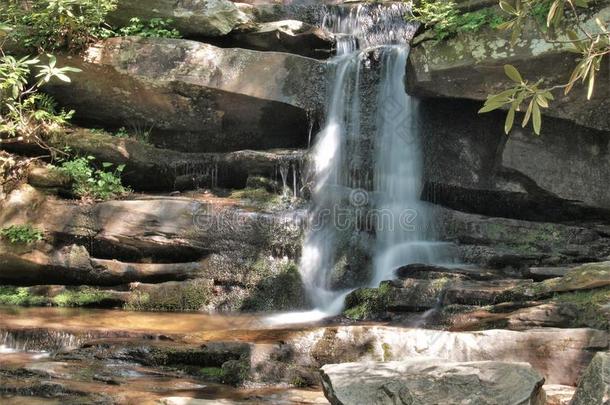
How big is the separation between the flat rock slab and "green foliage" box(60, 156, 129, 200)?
6052 millimetres

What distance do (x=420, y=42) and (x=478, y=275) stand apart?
3564 mm

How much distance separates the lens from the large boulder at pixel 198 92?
947 centimetres

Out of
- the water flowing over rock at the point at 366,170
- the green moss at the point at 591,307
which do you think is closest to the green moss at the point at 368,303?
the water flowing over rock at the point at 366,170

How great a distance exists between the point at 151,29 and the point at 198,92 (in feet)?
5.21

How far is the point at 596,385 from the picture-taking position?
3.13 m

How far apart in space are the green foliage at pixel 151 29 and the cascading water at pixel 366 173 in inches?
113

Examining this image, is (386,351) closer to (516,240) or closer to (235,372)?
(235,372)

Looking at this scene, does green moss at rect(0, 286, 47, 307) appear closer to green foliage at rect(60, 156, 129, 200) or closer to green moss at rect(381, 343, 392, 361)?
green foliage at rect(60, 156, 129, 200)

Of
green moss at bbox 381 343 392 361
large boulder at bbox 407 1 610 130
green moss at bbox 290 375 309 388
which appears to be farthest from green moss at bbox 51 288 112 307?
large boulder at bbox 407 1 610 130

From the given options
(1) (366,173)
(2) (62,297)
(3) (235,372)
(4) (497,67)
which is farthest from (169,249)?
(4) (497,67)

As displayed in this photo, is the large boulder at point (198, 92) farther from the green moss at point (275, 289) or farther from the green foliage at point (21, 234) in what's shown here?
the green moss at point (275, 289)

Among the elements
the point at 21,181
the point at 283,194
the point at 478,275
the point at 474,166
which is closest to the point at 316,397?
the point at 478,275

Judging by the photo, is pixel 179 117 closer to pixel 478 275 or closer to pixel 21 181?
pixel 21 181

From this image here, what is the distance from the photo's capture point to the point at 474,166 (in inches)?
347
